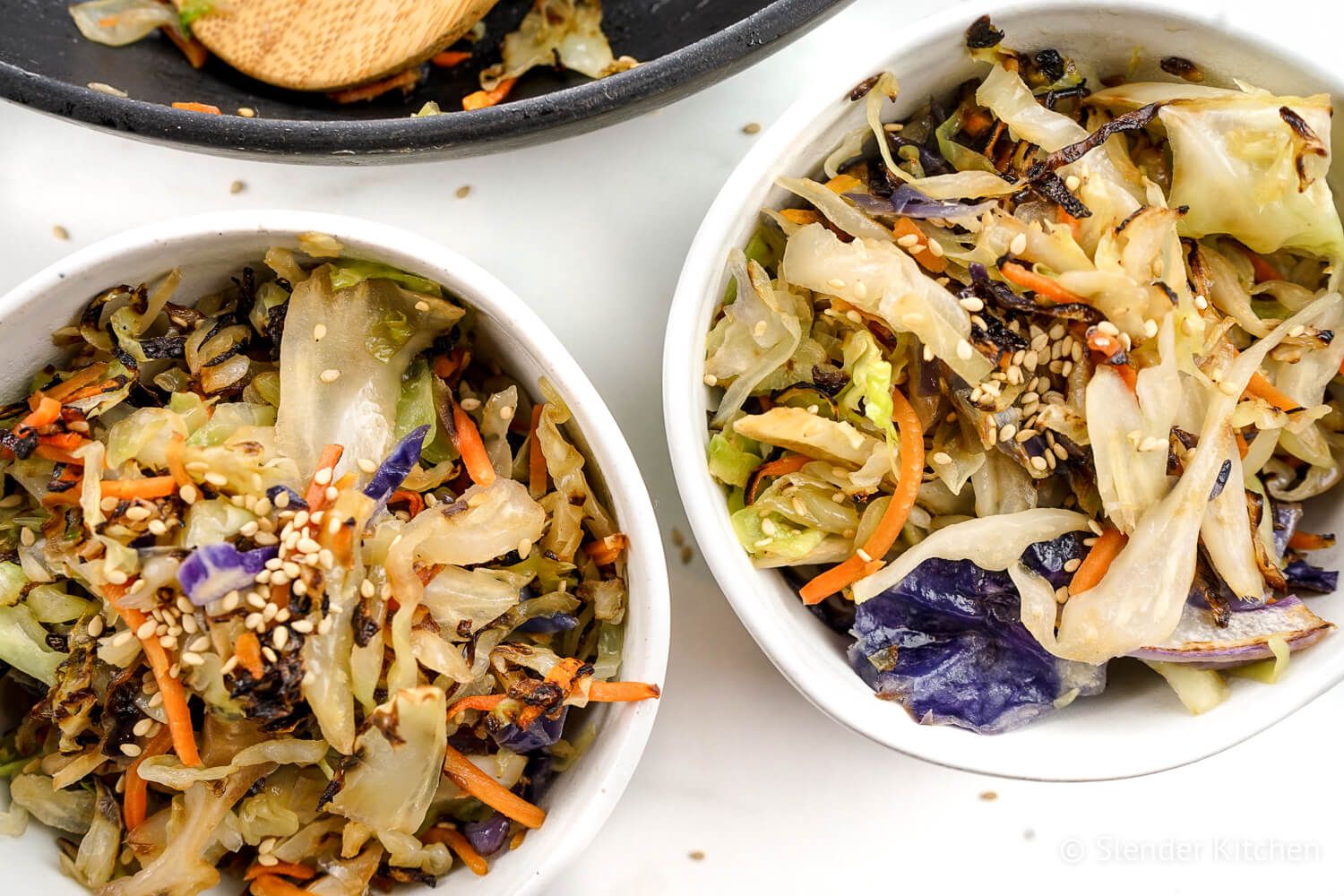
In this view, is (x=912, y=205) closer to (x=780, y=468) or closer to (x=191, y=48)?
(x=780, y=468)

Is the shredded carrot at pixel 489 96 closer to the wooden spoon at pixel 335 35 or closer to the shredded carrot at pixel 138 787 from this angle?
the wooden spoon at pixel 335 35

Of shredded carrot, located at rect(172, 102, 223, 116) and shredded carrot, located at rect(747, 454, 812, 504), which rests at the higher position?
shredded carrot, located at rect(172, 102, 223, 116)

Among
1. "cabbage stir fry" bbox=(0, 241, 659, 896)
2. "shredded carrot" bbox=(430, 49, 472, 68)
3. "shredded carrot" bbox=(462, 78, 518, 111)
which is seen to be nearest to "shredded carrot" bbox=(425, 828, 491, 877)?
"cabbage stir fry" bbox=(0, 241, 659, 896)

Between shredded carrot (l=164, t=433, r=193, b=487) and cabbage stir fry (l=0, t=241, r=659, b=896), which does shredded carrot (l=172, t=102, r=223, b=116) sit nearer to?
cabbage stir fry (l=0, t=241, r=659, b=896)

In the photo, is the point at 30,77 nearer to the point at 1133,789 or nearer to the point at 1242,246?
the point at 1242,246

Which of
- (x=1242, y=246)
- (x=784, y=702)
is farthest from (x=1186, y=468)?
(x=784, y=702)

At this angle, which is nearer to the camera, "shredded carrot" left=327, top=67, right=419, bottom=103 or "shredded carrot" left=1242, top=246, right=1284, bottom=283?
"shredded carrot" left=1242, top=246, right=1284, bottom=283

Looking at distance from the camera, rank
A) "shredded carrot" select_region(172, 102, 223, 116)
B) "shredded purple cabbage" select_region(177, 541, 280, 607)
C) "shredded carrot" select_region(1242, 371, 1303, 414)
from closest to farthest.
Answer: "shredded purple cabbage" select_region(177, 541, 280, 607) < "shredded carrot" select_region(1242, 371, 1303, 414) < "shredded carrot" select_region(172, 102, 223, 116)
